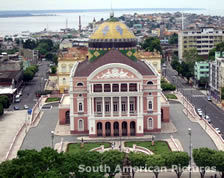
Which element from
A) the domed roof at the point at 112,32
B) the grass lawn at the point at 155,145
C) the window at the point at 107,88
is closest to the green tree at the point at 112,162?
the grass lawn at the point at 155,145

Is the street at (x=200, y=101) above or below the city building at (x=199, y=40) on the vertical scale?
below

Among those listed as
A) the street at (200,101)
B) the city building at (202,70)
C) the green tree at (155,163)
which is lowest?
→ the street at (200,101)

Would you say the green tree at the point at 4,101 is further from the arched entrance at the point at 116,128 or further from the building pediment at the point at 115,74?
the arched entrance at the point at 116,128

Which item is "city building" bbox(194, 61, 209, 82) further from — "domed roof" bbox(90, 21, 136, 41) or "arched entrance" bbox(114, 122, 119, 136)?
"arched entrance" bbox(114, 122, 119, 136)

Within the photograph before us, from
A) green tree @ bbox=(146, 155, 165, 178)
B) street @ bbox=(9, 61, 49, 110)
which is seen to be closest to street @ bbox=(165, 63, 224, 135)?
green tree @ bbox=(146, 155, 165, 178)

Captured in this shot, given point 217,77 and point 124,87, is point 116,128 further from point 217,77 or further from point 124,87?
point 217,77

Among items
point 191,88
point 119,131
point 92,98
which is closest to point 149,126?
point 119,131
